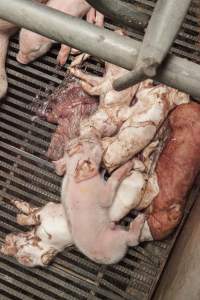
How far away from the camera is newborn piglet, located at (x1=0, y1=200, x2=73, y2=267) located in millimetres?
2346

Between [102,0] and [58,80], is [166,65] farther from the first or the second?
[58,80]

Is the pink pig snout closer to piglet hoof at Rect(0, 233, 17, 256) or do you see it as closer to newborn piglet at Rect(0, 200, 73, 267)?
newborn piglet at Rect(0, 200, 73, 267)

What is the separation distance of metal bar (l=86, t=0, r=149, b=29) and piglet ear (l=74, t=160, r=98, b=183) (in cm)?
102

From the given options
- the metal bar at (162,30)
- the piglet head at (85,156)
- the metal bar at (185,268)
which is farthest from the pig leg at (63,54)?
the metal bar at (162,30)

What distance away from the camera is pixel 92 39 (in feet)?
3.55

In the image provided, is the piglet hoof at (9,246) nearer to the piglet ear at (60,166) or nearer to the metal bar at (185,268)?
the piglet ear at (60,166)

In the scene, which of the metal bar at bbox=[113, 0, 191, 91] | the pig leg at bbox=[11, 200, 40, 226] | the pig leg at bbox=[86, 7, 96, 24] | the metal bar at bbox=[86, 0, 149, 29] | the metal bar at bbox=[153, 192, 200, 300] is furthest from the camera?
the pig leg at bbox=[86, 7, 96, 24]

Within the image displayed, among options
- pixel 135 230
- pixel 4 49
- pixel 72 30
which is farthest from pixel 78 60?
pixel 72 30

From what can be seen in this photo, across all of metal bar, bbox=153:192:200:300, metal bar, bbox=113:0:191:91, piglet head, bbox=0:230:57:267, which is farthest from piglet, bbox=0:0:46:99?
metal bar, bbox=113:0:191:91

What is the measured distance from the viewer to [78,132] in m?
2.49

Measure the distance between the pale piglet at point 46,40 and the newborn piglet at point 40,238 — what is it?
81 cm

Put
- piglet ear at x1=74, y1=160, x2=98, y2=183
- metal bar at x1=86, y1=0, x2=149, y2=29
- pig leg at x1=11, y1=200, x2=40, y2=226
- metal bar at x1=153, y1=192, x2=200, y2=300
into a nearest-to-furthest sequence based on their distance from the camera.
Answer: metal bar at x1=86, y1=0, x2=149, y2=29 < metal bar at x1=153, y1=192, x2=200, y2=300 < piglet ear at x1=74, y1=160, x2=98, y2=183 < pig leg at x1=11, y1=200, x2=40, y2=226

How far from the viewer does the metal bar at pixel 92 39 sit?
107 centimetres

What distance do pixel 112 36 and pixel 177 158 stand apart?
133 cm
